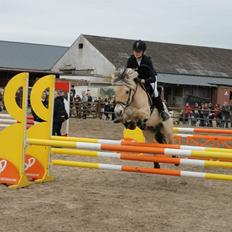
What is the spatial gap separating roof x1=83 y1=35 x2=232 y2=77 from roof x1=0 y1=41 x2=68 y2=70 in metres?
6.23

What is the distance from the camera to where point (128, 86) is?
6410 mm

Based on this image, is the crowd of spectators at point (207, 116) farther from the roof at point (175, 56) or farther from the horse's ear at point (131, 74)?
the horse's ear at point (131, 74)

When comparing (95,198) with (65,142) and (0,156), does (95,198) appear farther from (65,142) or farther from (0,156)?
(0,156)

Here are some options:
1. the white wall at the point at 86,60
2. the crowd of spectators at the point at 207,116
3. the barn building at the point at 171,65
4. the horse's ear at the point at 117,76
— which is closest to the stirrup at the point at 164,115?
the horse's ear at the point at 117,76

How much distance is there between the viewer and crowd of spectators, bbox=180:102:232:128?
23.4m

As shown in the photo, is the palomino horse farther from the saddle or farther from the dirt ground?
A: the dirt ground

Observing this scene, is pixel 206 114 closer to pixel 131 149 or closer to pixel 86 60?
pixel 131 149

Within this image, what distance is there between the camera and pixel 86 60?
1695 inches

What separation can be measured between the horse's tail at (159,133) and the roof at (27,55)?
37609 mm

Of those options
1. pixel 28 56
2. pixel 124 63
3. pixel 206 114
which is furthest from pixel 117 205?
pixel 28 56

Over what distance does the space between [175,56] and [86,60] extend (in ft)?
26.4

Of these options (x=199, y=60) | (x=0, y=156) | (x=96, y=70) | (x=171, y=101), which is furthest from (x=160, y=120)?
(x=199, y=60)

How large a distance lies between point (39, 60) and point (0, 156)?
42603 mm

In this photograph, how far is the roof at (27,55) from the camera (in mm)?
45956
